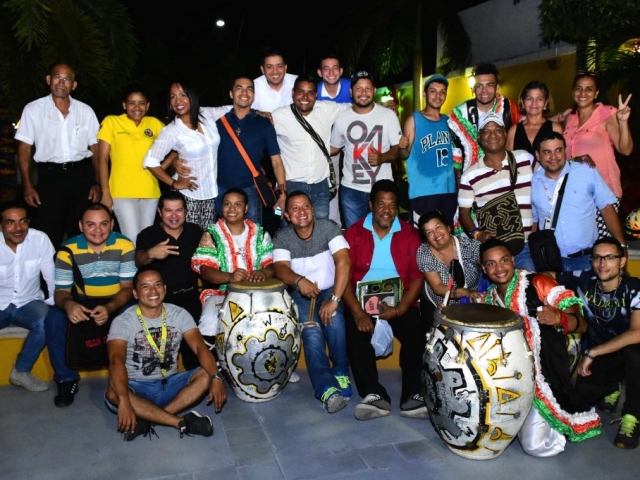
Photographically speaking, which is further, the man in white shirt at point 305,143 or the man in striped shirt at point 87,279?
the man in white shirt at point 305,143

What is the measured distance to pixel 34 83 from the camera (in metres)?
6.32

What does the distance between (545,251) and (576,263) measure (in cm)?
32

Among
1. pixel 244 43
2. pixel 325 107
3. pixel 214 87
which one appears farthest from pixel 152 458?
pixel 244 43

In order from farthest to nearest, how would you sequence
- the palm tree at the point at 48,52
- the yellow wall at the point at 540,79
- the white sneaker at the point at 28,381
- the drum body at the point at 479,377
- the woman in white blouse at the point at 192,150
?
the yellow wall at the point at 540,79 → the palm tree at the point at 48,52 → the woman in white blouse at the point at 192,150 → the white sneaker at the point at 28,381 → the drum body at the point at 479,377

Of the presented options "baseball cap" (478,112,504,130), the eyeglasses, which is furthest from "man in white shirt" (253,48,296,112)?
the eyeglasses

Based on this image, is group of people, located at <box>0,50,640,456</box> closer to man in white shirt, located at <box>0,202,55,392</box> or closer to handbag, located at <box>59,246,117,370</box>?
man in white shirt, located at <box>0,202,55,392</box>

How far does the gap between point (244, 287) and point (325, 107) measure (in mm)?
1919

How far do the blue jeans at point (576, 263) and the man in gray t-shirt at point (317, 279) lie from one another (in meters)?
1.54

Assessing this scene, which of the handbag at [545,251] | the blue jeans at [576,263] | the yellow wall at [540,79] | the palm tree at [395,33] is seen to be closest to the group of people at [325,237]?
the blue jeans at [576,263]

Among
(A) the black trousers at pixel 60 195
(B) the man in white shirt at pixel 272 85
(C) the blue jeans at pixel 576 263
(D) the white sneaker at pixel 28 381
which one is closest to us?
Answer: (C) the blue jeans at pixel 576 263

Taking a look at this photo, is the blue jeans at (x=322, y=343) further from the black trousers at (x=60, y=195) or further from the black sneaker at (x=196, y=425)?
the black trousers at (x=60, y=195)

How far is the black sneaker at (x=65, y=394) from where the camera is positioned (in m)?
4.30

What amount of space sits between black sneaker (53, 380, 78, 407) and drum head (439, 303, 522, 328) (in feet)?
8.64

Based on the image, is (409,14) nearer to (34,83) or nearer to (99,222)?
(34,83)
